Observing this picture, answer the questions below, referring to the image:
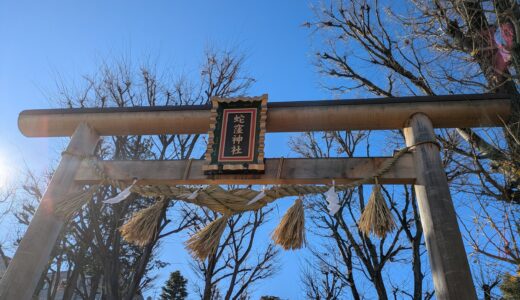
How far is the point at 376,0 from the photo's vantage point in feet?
25.0

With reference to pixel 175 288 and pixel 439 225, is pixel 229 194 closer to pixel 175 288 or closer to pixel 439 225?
pixel 439 225

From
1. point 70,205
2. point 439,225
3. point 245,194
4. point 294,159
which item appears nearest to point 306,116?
point 294,159

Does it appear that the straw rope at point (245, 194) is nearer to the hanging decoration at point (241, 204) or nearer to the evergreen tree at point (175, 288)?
the hanging decoration at point (241, 204)

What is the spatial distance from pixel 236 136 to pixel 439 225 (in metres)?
2.05

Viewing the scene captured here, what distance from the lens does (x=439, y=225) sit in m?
2.97

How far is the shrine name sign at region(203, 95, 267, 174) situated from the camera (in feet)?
11.9

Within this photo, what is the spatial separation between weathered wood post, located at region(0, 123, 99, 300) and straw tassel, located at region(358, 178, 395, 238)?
2.94 m

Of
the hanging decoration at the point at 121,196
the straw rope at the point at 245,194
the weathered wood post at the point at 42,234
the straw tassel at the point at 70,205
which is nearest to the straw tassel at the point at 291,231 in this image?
the straw rope at the point at 245,194

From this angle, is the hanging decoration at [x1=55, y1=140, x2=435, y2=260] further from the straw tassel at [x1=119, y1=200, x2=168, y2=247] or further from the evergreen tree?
the evergreen tree

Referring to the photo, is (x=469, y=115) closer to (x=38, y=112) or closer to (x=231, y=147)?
(x=231, y=147)

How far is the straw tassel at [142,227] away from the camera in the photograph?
3.71 meters

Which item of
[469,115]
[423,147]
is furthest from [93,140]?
[469,115]

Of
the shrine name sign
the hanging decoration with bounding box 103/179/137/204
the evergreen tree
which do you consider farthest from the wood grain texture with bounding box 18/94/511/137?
the evergreen tree

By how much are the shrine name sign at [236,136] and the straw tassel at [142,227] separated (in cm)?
73
